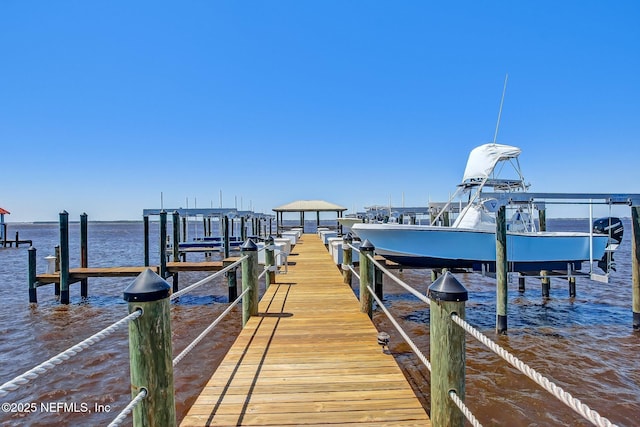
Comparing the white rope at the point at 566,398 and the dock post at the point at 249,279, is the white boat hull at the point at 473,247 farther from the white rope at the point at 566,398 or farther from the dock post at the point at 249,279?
the white rope at the point at 566,398

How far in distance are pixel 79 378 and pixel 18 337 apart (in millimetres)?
3829

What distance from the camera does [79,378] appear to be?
6.57 metres

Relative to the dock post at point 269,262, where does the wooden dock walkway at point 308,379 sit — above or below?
below

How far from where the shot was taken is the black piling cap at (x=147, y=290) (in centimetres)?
224

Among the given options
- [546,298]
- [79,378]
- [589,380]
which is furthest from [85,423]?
[546,298]

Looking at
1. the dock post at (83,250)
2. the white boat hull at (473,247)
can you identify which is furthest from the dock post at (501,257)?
the dock post at (83,250)

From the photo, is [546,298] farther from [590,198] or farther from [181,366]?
[181,366]

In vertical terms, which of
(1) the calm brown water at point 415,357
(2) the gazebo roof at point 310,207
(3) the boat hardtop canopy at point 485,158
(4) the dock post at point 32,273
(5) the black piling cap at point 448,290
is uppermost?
(3) the boat hardtop canopy at point 485,158

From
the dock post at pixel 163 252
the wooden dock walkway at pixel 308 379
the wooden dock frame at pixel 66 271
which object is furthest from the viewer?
the dock post at pixel 163 252

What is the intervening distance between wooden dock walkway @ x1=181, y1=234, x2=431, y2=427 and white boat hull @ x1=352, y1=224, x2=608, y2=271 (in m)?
5.32

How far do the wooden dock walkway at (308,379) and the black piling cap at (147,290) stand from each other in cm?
112

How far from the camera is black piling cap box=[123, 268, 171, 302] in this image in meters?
2.24

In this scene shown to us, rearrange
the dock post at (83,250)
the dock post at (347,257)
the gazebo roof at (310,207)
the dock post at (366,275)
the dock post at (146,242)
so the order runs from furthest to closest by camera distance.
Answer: the gazebo roof at (310,207)
the dock post at (146,242)
the dock post at (83,250)
the dock post at (347,257)
the dock post at (366,275)

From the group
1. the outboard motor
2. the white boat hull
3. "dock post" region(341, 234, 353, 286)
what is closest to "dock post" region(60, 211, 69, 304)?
"dock post" region(341, 234, 353, 286)
